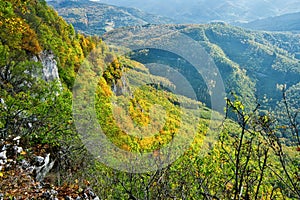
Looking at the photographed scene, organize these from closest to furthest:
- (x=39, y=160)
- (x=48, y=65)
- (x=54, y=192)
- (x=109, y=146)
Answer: (x=54, y=192) < (x=39, y=160) < (x=109, y=146) < (x=48, y=65)

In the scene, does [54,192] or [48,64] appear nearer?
[54,192]

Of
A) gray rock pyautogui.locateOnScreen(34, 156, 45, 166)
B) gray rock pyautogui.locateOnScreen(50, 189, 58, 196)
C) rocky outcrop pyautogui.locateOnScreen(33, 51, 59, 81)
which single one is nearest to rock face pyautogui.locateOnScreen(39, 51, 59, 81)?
rocky outcrop pyautogui.locateOnScreen(33, 51, 59, 81)

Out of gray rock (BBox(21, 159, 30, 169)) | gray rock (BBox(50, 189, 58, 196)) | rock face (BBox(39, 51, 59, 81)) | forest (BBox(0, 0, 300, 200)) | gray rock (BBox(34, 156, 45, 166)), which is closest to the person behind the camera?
forest (BBox(0, 0, 300, 200))

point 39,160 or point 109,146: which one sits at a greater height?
point 39,160

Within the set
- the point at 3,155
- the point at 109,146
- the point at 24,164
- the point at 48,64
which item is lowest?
the point at 109,146

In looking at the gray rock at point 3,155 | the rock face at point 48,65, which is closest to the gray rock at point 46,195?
the gray rock at point 3,155

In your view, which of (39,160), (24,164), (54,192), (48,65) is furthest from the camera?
(48,65)

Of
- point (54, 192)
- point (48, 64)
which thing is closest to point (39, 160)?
point (54, 192)

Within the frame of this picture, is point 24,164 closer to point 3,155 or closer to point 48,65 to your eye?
point 3,155

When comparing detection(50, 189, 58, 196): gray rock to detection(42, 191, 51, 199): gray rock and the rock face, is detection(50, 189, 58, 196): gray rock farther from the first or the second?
the rock face

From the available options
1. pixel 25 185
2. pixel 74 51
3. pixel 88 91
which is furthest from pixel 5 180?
pixel 74 51

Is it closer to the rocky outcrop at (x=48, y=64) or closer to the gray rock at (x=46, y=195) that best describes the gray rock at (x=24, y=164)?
the gray rock at (x=46, y=195)

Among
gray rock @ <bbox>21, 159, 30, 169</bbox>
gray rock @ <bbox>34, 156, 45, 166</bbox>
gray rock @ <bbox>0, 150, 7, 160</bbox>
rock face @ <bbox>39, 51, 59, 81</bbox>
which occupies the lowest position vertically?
gray rock @ <bbox>34, 156, 45, 166</bbox>
